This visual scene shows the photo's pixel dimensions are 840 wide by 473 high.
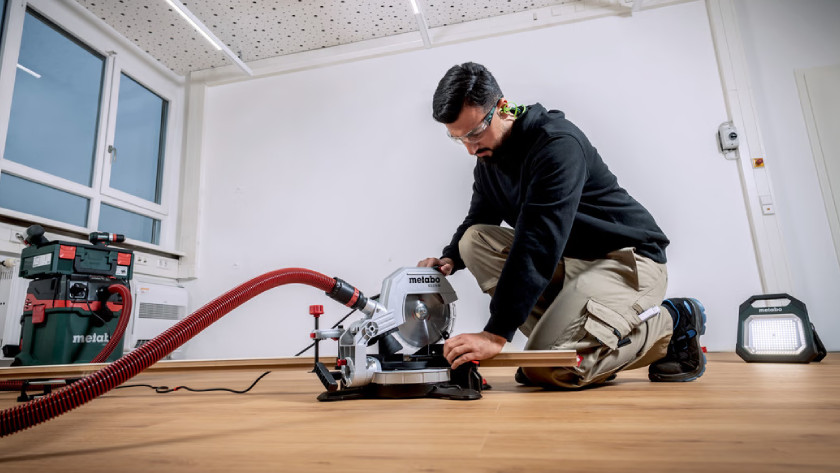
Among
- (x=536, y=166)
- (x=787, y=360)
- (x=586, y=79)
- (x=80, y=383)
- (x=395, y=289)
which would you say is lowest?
(x=787, y=360)

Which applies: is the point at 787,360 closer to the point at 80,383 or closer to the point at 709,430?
the point at 709,430

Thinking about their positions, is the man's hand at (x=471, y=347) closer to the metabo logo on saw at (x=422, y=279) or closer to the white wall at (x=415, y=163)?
the metabo logo on saw at (x=422, y=279)

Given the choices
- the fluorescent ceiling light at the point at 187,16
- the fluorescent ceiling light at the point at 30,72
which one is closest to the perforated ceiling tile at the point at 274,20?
the fluorescent ceiling light at the point at 187,16

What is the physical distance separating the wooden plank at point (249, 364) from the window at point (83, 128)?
1.42 meters

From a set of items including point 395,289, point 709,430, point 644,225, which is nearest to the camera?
point 709,430

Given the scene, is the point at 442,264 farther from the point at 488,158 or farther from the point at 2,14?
the point at 2,14

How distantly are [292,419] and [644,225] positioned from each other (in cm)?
129

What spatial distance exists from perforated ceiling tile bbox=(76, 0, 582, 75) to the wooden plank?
8.87 feet

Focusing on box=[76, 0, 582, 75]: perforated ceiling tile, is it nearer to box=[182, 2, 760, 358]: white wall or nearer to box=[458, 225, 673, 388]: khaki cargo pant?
box=[182, 2, 760, 358]: white wall

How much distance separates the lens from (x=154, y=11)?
3.39 metres

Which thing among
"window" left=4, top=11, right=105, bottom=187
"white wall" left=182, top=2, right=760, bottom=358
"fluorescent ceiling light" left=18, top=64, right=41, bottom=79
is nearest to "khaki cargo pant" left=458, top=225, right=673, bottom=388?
"white wall" left=182, top=2, right=760, bottom=358

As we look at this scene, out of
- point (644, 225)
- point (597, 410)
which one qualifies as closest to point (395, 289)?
point (597, 410)

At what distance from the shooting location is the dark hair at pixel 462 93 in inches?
55.1

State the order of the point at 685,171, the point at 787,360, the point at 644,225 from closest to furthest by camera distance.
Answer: the point at 644,225 < the point at 787,360 < the point at 685,171
